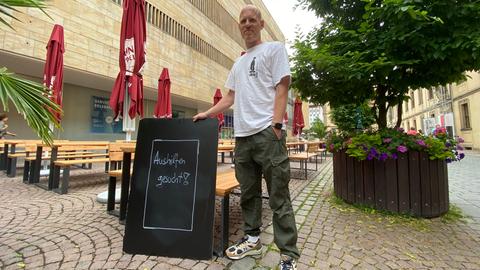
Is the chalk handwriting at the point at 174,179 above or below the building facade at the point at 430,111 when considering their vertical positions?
below

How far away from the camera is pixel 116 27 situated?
35.4 ft

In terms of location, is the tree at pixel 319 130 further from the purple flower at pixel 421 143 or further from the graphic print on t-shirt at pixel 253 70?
the graphic print on t-shirt at pixel 253 70

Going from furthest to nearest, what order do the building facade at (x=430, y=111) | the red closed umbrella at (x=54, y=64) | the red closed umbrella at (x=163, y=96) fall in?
1. the building facade at (x=430, y=111)
2. the red closed umbrella at (x=163, y=96)
3. the red closed umbrella at (x=54, y=64)

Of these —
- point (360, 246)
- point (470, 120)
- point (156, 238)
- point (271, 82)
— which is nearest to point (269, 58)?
point (271, 82)

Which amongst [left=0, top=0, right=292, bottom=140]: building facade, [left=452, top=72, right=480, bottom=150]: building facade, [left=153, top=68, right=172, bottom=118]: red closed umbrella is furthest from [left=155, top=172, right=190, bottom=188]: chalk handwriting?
[left=452, top=72, right=480, bottom=150]: building facade

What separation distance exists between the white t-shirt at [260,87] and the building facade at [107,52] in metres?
6.75

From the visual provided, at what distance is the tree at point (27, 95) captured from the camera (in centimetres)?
181

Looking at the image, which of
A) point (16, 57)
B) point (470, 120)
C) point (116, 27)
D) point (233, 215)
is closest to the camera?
point (233, 215)

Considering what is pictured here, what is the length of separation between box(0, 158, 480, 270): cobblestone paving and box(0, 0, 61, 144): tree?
1.13 m

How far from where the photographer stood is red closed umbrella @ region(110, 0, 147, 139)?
3.56 meters

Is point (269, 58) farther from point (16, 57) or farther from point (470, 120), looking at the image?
point (470, 120)

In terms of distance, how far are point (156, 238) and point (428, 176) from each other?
12.0 feet

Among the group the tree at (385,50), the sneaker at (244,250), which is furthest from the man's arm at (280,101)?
the tree at (385,50)

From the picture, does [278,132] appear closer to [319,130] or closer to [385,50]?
[385,50]
